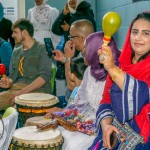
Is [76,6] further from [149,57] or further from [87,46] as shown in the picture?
[149,57]

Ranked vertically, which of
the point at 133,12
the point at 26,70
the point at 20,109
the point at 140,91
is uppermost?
the point at 133,12

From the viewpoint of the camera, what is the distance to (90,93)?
8.30ft

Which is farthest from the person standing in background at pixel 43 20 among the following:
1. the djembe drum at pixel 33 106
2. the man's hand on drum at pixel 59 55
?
the djembe drum at pixel 33 106

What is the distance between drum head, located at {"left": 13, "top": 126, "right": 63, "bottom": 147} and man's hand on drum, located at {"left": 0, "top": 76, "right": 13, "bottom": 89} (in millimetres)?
1503

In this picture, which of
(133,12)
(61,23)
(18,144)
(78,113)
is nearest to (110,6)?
(61,23)

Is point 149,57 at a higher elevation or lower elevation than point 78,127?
higher

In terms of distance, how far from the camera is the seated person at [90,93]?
2277 mm

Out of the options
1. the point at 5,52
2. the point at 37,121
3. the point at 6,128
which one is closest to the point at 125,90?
the point at 6,128

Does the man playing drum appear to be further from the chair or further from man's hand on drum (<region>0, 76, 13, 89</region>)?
the chair

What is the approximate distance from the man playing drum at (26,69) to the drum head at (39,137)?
1397 mm

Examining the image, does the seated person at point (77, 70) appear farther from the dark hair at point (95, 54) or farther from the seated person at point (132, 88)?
the seated person at point (132, 88)

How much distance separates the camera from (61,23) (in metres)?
5.02

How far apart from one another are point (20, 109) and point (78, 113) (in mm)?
807

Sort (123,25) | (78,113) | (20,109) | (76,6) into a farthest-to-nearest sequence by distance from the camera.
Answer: (76,6) → (123,25) → (20,109) → (78,113)
